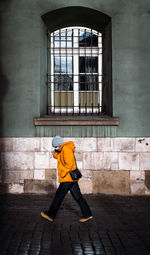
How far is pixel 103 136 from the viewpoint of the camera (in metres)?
6.09

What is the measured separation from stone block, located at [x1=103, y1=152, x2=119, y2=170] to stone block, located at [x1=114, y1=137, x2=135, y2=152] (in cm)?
16

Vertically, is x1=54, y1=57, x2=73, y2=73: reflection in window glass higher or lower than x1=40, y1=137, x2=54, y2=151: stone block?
higher

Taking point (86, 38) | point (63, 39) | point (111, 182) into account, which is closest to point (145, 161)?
point (111, 182)

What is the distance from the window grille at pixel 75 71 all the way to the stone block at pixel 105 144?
1142 mm

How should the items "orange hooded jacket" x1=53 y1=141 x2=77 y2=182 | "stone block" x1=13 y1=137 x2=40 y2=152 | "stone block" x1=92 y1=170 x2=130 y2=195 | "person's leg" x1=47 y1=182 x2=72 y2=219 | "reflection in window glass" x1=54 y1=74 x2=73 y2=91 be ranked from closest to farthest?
"orange hooded jacket" x1=53 y1=141 x2=77 y2=182 → "person's leg" x1=47 y1=182 x2=72 y2=219 → "stone block" x1=92 y1=170 x2=130 y2=195 → "stone block" x1=13 y1=137 x2=40 y2=152 → "reflection in window glass" x1=54 y1=74 x2=73 y2=91

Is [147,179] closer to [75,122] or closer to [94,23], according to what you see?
[75,122]

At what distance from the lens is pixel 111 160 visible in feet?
19.8

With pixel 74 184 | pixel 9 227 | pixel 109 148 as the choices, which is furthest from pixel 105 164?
pixel 9 227

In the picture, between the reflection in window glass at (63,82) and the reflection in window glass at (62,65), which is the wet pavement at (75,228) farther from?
the reflection in window glass at (62,65)

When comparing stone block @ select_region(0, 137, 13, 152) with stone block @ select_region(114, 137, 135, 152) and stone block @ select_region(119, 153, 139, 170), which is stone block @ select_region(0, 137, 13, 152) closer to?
stone block @ select_region(114, 137, 135, 152)

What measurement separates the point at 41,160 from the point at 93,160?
131cm

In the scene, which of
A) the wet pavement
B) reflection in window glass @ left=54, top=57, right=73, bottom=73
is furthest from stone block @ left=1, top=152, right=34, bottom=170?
reflection in window glass @ left=54, top=57, right=73, bottom=73

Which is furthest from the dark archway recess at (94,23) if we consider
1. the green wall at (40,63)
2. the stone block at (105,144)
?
the stone block at (105,144)

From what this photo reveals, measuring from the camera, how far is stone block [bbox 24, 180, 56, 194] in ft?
19.7
